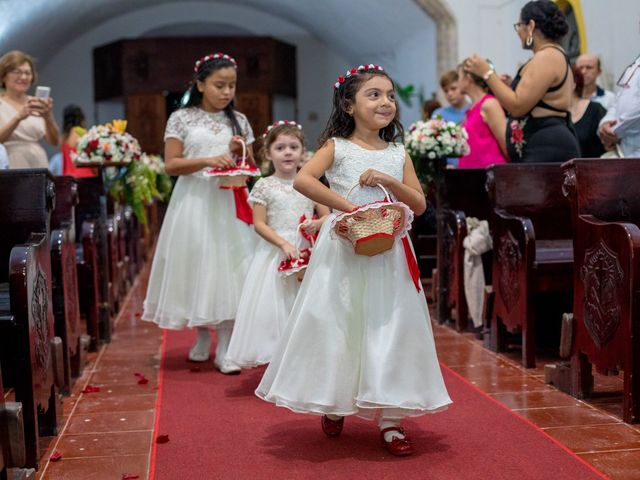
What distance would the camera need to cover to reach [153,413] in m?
4.81

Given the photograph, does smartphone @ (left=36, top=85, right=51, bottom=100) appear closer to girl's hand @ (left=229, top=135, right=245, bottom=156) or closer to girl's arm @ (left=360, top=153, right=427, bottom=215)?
girl's hand @ (left=229, top=135, right=245, bottom=156)

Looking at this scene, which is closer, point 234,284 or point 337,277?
point 337,277

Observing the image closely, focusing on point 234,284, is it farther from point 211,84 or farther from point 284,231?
point 211,84

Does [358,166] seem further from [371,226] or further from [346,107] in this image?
[371,226]

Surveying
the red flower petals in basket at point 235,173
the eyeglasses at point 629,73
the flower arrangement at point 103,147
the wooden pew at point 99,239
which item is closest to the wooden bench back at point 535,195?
the eyeglasses at point 629,73

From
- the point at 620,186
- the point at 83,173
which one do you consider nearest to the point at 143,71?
the point at 83,173

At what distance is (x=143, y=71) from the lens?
20547 mm

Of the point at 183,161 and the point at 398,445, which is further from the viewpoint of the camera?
the point at 183,161

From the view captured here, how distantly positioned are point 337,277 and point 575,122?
438 cm

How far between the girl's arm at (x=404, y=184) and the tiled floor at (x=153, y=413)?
113 centimetres

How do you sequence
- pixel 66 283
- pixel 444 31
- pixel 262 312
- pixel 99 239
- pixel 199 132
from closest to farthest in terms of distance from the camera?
pixel 262 312 → pixel 66 283 → pixel 199 132 → pixel 99 239 → pixel 444 31

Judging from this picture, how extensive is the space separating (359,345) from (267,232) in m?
1.39

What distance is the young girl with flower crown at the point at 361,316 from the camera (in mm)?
3838

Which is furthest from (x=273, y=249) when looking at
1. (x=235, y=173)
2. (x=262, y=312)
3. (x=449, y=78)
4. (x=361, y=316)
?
(x=449, y=78)
